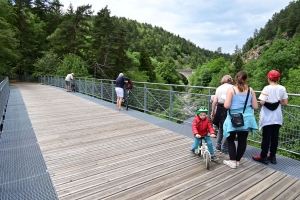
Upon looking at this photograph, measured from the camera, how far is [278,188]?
2.82 meters

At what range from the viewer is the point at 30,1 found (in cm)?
4534

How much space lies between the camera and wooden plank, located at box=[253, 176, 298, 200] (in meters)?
2.65

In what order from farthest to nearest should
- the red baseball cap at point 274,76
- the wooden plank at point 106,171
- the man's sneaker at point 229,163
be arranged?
the man's sneaker at point 229,163
the red baseball cap at point 274,76
the wooden plank at point 106,171

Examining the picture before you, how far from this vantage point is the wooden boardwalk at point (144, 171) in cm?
274

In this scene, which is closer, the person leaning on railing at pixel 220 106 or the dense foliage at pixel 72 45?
the person leaning on railing at pixel 220 106

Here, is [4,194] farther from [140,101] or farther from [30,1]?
[30,1]

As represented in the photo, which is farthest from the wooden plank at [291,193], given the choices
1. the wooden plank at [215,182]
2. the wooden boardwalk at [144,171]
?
the wooden plank at [215,182]

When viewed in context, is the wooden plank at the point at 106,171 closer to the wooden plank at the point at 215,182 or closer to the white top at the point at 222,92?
the wooden plank at the point at 215,182

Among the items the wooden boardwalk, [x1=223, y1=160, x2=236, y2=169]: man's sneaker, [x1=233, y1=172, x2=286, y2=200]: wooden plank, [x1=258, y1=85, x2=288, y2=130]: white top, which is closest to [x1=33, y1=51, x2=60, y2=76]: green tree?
the wooden boardwalk

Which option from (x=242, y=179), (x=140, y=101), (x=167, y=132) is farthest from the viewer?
(x=140, y=101)

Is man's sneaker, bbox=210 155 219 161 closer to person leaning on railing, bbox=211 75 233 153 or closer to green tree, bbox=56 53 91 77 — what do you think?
person leaning on railing, bbox=211 75 233 153

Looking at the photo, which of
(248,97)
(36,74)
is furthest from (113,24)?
(248,97)

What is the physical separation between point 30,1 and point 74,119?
1941 inches

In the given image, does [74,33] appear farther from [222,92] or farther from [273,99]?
[273,99]
